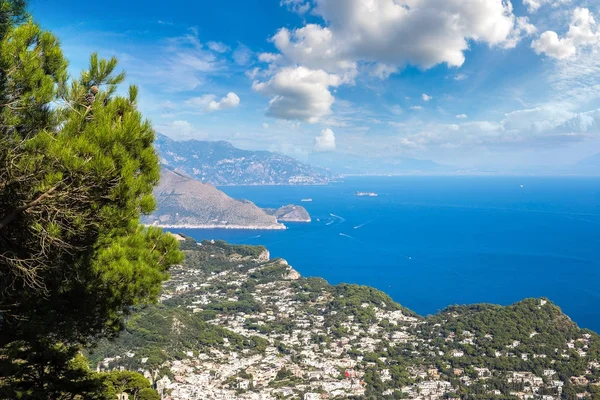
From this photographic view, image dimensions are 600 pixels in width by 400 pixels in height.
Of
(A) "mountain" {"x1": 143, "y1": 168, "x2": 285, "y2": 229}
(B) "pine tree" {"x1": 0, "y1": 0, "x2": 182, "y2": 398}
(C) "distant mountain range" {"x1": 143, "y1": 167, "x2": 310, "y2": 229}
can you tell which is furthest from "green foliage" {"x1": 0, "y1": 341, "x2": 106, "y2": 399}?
(A) "mountain" {"x1": 143, "y1": 168, "x2": 285, "y2": 229}

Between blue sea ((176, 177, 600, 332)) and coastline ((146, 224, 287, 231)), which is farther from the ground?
blue sea ((176, 177, 600, 332))

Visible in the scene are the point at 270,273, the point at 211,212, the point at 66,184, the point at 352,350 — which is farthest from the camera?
the point at 211,212

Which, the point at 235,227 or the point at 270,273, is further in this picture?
the point at 235,227

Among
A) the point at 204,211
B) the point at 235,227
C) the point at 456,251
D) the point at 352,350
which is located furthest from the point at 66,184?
the point at 204,211

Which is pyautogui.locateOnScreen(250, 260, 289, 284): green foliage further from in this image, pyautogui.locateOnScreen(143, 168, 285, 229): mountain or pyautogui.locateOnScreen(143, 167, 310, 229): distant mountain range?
pyautogui.locateOnScreen(143, 168, 285, 229): mountain

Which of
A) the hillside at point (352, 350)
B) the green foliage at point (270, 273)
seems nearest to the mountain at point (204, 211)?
the green foliage at point (270, 273)

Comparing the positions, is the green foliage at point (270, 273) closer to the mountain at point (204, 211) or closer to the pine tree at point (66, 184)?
the mountain at point (204, 211)

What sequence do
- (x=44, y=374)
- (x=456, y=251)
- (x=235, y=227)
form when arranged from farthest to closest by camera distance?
1. (x=235, y=227)
2. (x=456, y=251)
3. (x=44, y=374)

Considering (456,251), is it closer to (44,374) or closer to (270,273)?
(270,273)
